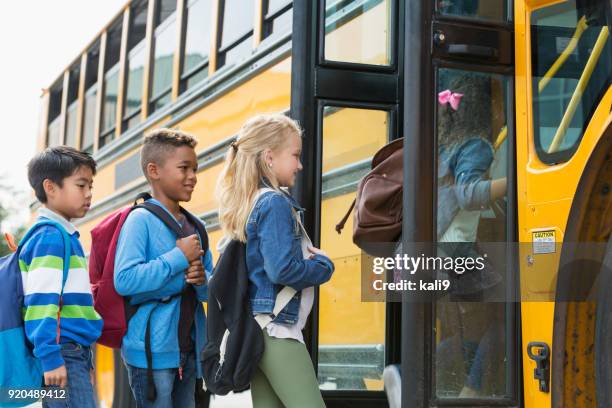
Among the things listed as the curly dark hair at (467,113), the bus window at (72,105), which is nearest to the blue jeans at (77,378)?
the curly dark hair at (467,113)

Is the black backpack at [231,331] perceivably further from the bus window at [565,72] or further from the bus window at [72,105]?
the bus window at [72,105]

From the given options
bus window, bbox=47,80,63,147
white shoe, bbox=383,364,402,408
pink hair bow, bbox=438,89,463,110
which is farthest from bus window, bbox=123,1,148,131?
pink hair bow, bbox=438,89,463,110

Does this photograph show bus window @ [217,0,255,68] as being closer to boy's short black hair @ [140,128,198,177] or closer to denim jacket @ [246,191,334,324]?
boy's short black hair @ [140,128,198,177]

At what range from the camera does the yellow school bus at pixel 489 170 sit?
2.06 metres

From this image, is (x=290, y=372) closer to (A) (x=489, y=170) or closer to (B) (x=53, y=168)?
(A) (x=489, y=170)

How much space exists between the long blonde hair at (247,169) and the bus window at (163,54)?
263 centimetres

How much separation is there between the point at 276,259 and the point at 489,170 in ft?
2.11

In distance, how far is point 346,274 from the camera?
302 cm

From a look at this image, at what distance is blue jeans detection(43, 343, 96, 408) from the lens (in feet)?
7.24

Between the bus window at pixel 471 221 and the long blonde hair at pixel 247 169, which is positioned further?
the bus window at pixel 471 221

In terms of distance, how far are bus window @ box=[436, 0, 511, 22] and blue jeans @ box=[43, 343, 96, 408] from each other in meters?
1.24

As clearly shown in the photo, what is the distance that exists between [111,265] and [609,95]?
137 cm

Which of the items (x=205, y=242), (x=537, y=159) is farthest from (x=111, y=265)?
(x=537, y=159)

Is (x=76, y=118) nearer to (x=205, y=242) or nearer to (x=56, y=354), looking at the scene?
(x=205, y=242)
